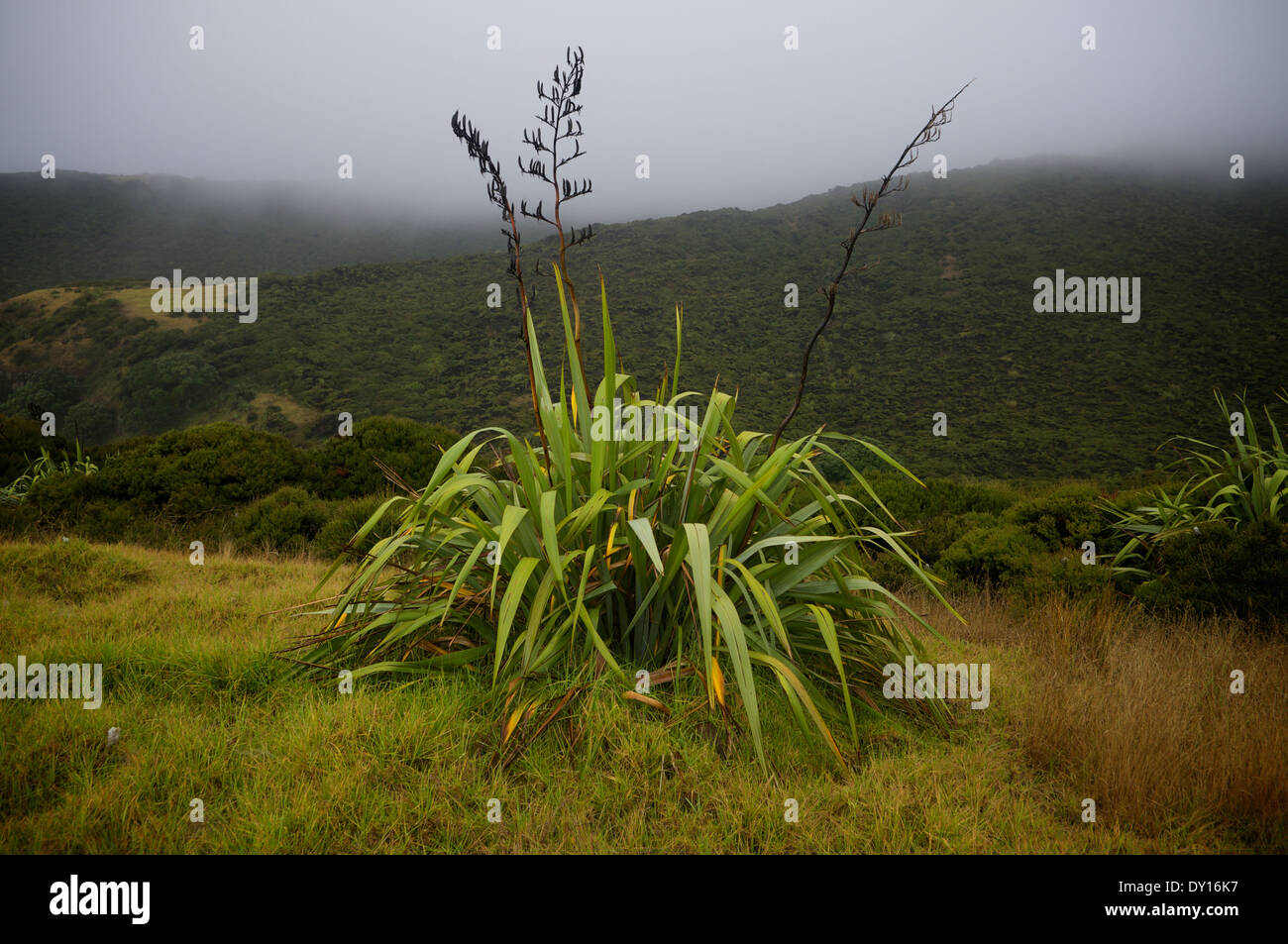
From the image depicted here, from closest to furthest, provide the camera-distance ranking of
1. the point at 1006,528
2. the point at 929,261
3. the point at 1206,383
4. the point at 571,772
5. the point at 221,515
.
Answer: the point at 571,772
the point at 1006,528
the point at 221,515
the point at 1206,383
the point at 929,261

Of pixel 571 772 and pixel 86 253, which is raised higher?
pixel 86 253

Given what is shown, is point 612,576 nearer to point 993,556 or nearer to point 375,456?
point 993,556

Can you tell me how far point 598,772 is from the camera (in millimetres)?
2180

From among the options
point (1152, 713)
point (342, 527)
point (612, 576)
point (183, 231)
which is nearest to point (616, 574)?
point (612, 576)

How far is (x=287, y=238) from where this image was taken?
60.8 metres

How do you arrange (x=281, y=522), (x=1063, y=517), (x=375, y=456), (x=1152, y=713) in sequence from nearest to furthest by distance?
(x=1152, y=713) → (x=1063, y=517) → (x=281, y=522) → (x=375, y=456)

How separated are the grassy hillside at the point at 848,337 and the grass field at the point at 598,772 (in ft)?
67.5

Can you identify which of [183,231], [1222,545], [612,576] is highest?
[183,231]

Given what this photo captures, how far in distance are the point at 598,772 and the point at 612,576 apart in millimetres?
931

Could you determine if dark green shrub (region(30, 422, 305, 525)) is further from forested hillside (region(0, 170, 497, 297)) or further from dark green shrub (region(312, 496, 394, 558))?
forested hillside (region(0, 170, 497, 297))

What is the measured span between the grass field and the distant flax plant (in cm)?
15

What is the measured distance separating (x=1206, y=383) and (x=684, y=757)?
110 feet

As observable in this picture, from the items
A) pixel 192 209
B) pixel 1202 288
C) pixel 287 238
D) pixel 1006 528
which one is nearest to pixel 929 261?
pixel 1202 288

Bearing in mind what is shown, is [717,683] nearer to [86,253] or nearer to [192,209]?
[86,253]
